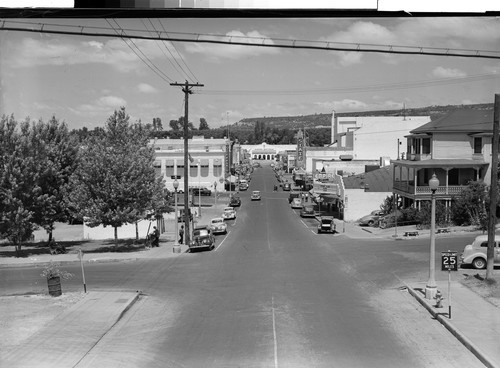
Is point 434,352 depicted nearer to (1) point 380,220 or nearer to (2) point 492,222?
(2) point 492,222

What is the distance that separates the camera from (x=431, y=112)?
12.2 meters

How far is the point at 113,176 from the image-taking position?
28141mm

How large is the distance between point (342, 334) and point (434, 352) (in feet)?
6.22

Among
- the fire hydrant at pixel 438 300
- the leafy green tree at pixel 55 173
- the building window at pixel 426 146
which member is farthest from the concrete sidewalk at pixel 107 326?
the leafy green tree at pixel 55 173

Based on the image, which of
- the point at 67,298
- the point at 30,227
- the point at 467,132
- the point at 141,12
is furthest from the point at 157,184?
the point at 141,12

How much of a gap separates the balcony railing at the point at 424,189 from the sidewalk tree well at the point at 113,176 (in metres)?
13.4

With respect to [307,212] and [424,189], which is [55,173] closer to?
[424,189]

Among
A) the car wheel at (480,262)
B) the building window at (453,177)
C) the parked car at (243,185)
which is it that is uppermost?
the building window at (453,177)

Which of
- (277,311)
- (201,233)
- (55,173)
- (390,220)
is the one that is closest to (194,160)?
(201,233)

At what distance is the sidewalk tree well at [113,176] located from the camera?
2791 centimetres

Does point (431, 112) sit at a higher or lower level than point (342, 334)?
higher

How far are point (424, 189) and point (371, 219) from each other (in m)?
14.7

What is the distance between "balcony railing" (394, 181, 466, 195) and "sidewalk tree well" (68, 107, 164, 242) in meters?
13.4

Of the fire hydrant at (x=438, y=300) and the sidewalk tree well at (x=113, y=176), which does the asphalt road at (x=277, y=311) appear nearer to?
the fire hydrant at (x=438, y=300)
